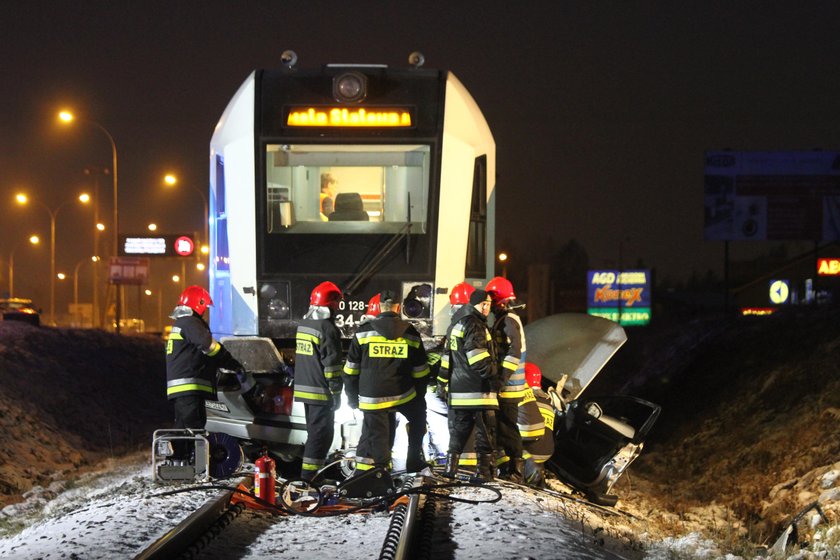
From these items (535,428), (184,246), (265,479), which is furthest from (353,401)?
(184,246)

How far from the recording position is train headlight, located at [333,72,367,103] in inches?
427

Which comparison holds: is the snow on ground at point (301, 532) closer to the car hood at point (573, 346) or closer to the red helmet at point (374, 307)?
the red helmet at point (374, 307)

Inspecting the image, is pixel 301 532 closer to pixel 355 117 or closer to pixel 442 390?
pixel 442 390

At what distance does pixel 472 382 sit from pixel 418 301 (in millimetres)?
1282

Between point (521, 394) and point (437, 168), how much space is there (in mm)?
2338

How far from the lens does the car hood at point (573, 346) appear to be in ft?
38.7

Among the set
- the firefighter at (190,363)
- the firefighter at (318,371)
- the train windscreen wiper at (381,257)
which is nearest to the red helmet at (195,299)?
the firefighter at (190,363)

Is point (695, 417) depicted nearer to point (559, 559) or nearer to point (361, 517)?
point (361, 517)

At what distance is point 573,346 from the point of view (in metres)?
12.1

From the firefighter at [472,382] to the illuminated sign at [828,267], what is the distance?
31968 mm

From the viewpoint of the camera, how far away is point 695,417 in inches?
680

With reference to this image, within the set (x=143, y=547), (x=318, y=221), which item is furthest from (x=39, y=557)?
(x=318, y=221)

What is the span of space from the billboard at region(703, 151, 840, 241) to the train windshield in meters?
25.6

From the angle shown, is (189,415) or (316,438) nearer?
(316,438)
